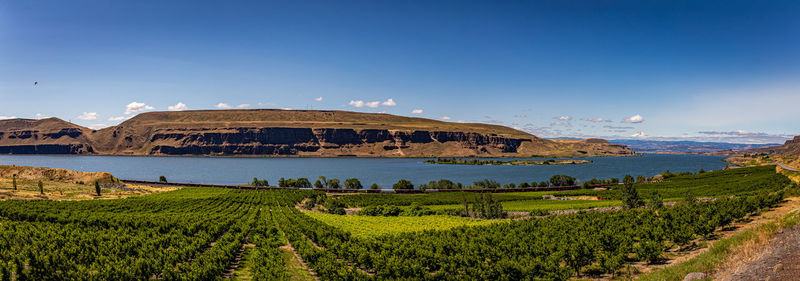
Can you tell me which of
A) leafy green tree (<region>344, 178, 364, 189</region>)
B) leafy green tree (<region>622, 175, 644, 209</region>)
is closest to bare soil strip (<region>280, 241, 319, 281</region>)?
Answer: leafy green tree (<region>622, 175, 644, 209</region>)

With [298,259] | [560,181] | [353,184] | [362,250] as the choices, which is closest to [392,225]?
[298,259]

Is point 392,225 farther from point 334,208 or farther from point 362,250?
point 334,208

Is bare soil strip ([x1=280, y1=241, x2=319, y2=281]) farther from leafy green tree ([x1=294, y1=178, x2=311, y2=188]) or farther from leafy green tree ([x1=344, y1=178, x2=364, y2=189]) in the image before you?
leafy green tree ([x1=294, y1=178, x2=311, y2=188])

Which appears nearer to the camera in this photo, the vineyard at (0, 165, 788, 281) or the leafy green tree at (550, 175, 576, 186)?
the vineyard at (0, 165, 788, 281)

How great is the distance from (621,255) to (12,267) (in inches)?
1583

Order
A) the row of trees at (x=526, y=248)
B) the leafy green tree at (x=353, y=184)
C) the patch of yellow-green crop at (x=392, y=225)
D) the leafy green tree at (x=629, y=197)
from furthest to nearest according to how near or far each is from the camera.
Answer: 1. the leafy green tree at (x=353, y=184)
2. the leafy green tree at (x=629, y=197)
3. the patch of yellow-green crop at (x=392, y=225)
4. the row of trees at (x=526, y=248)

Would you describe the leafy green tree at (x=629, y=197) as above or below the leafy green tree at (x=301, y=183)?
above

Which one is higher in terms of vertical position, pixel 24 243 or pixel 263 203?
pixel 24 243

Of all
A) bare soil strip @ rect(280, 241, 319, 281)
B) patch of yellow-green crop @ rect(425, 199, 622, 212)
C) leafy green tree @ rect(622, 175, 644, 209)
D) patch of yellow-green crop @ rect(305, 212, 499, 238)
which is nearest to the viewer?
bare soil strip @ rect(280, 241, 319, 281)

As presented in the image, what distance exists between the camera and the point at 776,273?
1521 centimetres

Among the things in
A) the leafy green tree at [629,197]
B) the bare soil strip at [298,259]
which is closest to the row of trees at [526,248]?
the bare soil strip at [298,259]

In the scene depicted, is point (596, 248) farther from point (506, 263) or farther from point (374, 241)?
point (374, 241)

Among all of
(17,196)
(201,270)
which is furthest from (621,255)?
(17,196)

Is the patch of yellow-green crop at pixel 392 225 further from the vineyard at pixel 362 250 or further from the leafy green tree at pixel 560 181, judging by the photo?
the leafy green tree at pixel 560 181
